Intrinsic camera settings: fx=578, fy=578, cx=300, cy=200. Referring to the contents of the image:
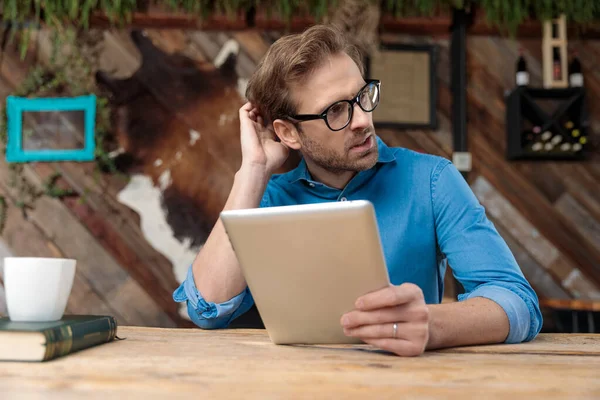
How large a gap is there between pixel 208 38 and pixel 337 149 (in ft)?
6.30

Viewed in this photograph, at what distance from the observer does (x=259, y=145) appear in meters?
1.59

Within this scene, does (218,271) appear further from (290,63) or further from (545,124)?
(545,124)

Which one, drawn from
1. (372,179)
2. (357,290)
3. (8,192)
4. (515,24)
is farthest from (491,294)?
(8,192)

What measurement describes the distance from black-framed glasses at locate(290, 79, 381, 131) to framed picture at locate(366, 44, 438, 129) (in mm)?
1601

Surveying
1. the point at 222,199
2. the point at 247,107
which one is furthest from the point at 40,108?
the point at 247,107

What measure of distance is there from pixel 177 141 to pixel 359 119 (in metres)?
1.83

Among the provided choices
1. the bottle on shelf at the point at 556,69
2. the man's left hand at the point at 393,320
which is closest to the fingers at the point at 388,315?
the man's left hand at the point at 393,320

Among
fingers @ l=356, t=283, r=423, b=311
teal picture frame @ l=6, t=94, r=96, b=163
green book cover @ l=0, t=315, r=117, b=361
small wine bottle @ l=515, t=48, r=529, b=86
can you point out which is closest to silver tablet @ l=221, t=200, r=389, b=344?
fingers @ l=356, t=283, r=423, b=311

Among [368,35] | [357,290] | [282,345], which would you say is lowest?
[282,345]

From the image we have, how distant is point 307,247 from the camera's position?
85 centimetres

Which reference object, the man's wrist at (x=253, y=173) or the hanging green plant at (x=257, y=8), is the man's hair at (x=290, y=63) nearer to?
the man's wrist at (x=253, y=173)

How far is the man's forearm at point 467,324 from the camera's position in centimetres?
94

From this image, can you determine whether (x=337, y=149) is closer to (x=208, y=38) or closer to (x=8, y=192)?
(x=208, y=38)

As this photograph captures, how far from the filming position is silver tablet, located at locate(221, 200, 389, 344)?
31.9 inches
